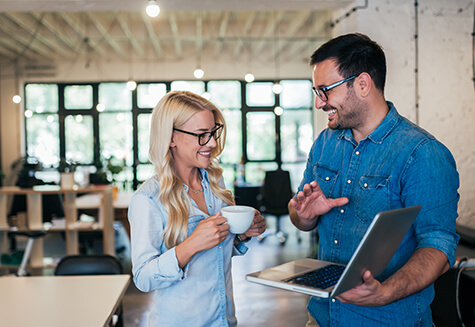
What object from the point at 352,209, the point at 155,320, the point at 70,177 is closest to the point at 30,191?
the point at 70,177

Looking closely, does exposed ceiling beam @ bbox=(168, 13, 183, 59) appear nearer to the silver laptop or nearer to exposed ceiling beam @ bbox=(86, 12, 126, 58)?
exposed ceiling beam @ bbox=(86, 12, 126, 58)

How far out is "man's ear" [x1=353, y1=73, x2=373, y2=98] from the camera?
156 cm

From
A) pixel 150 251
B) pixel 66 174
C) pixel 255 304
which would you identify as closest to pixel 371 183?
pixel 150 251

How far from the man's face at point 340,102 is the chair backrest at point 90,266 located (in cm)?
182

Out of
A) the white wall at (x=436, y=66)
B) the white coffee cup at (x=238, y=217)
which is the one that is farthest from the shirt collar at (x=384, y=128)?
the white wall at (x=436, y=66)

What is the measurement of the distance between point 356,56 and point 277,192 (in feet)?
18.7

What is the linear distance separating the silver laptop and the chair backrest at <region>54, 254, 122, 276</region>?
5.74 ft

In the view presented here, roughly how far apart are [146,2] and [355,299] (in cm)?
376

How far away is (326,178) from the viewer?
1.71 meters

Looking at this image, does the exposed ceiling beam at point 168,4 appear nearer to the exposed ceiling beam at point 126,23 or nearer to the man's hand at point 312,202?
the man's hand at point 312,202

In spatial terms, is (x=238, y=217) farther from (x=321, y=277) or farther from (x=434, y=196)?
(x=434, y=196)

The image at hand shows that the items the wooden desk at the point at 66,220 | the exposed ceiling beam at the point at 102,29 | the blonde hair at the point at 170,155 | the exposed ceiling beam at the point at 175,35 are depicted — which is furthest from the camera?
the exposed ceiling beam at the point at 175,35

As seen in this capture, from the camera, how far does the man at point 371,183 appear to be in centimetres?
135

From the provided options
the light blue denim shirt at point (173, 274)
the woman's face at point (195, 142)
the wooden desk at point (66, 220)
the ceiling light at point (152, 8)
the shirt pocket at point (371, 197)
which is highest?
the ceiling light at point (152, 8)
